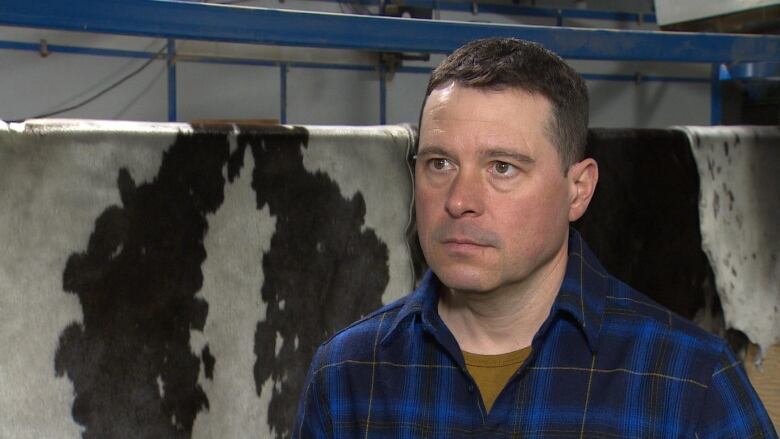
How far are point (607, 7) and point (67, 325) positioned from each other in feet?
25.4

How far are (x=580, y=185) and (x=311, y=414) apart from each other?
49 cm

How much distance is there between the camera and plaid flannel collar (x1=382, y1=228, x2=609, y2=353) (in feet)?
3.83

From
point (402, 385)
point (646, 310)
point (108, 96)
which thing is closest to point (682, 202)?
point (646, 310)

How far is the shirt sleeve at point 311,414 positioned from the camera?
4.19ft

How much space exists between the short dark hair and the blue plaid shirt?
17 centimetres

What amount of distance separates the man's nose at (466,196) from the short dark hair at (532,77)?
0.12 meters

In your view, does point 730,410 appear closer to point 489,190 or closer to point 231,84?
point 489,190

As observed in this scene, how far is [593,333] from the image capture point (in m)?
1.16

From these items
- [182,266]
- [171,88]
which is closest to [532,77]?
[182,266]

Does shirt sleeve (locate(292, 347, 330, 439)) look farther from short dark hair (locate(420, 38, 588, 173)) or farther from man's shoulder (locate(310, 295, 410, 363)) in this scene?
short dark hair (locate(420, 38, 588, 173))

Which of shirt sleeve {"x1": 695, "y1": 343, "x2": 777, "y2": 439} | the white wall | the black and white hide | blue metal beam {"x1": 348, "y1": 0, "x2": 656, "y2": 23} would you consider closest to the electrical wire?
the white wall

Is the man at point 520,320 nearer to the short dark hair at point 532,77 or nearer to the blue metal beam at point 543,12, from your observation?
the short dark hair at point 532,77

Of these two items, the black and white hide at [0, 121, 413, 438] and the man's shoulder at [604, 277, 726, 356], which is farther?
the black and white hide at [0, 121, 413, 438]

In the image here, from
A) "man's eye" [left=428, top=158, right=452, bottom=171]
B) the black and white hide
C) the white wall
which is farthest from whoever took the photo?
the white wall
